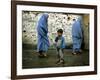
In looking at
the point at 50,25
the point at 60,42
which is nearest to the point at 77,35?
the point at 60,42

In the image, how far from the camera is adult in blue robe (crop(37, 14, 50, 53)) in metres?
1.95

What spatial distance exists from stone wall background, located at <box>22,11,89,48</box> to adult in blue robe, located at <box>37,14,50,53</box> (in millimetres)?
33

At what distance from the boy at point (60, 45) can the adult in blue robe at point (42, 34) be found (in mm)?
109

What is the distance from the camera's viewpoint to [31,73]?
189 cm

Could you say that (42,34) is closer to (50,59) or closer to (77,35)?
(50,59)

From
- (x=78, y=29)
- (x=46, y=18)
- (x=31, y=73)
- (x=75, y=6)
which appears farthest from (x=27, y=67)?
(x=75, y=6)

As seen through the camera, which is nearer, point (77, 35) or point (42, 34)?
point (42, 34)

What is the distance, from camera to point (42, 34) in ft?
6.40

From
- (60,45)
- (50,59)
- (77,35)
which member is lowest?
(50,59)

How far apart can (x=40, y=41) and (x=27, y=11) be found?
1.05ft

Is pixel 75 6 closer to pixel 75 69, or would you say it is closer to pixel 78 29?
pixel 78 29

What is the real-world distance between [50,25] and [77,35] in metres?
0.32

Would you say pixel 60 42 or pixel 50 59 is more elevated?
pixel 60 42

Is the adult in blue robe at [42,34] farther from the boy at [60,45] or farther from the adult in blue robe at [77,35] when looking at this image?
the adult in blue robe at [77,35]
